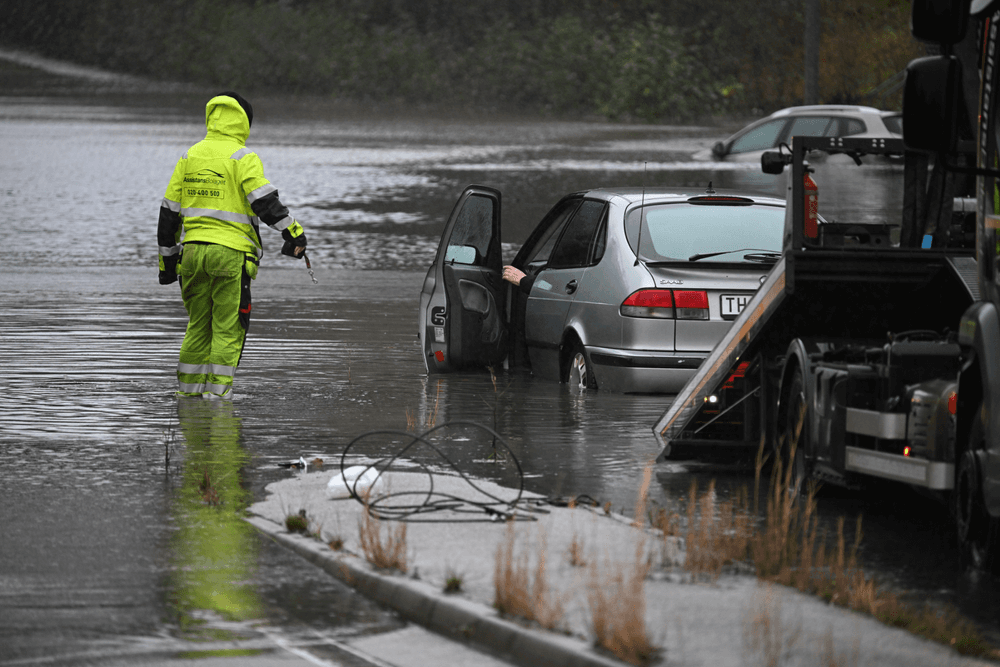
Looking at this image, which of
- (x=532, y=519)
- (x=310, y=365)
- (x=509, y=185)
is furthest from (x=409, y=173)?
(x=532, y=519)

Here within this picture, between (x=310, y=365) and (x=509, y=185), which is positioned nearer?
(x=310, y=365)

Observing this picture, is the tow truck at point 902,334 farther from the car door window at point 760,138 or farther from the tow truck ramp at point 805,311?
the car door window at point 760,138

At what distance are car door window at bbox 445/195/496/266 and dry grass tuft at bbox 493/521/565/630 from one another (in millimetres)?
5865

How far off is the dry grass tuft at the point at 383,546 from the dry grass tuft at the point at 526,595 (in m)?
0.50

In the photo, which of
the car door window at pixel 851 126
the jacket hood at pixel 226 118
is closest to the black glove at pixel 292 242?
the jacket hood at pixel 226 118

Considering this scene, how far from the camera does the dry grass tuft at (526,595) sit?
5805mm

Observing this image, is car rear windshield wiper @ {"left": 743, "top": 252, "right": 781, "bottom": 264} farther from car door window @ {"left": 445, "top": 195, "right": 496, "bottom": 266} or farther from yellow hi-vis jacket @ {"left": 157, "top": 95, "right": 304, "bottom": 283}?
yellow hi-vis jacket @ {"left": 157, "top": 95, "right": 304, "bottom": 283}

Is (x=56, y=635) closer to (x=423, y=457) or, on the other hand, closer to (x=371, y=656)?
(x=371, y=656)

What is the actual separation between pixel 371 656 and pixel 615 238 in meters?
5.79

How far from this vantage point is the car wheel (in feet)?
37.2

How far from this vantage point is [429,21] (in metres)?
76.1

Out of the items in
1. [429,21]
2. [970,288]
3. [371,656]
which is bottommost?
[371,656]

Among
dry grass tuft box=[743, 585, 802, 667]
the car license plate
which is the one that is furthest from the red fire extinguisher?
dry grass tuft box=[743, 585, 802, 667]

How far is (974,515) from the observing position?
6832mm
